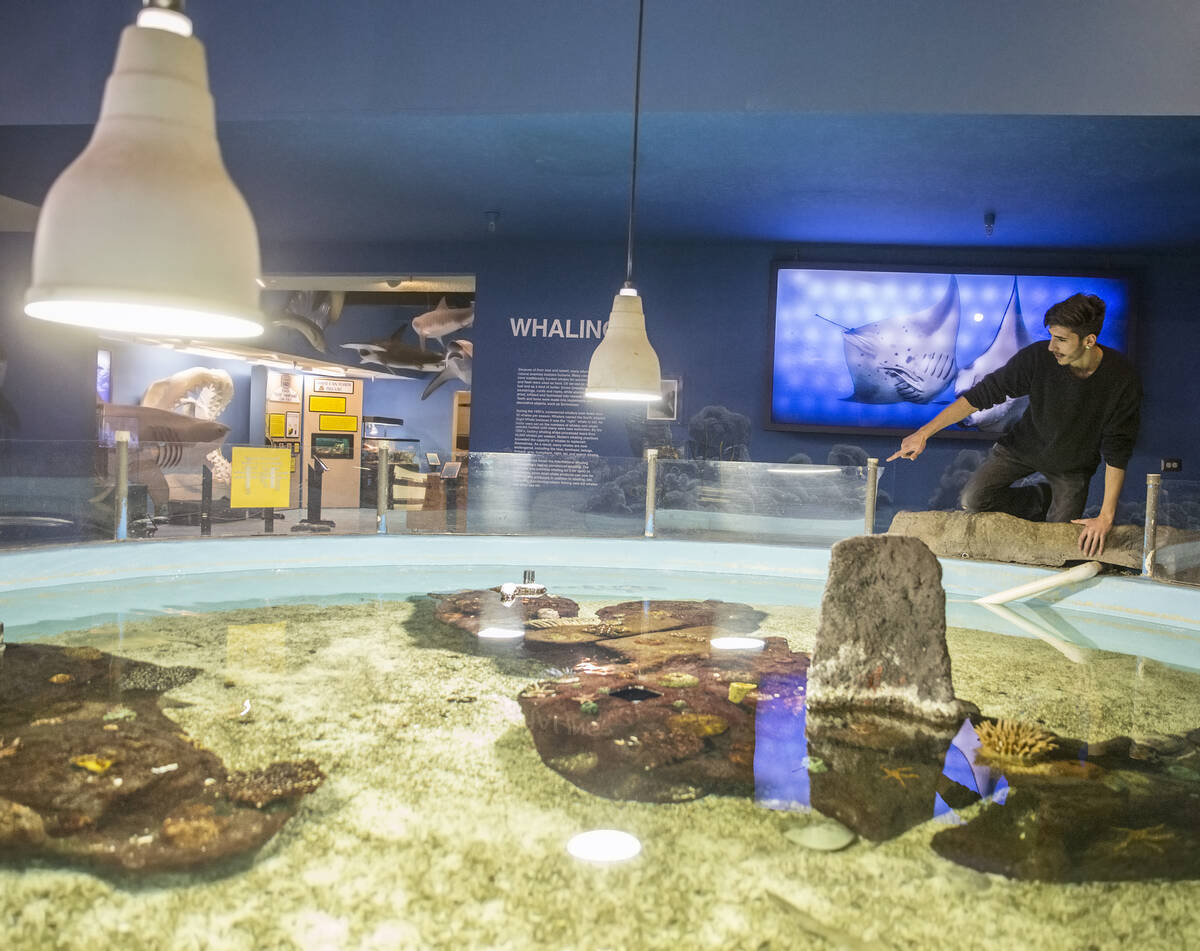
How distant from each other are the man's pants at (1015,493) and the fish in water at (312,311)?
6.63 meters

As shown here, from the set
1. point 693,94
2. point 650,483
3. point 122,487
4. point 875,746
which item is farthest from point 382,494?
point 875,746

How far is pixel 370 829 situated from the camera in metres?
1.77

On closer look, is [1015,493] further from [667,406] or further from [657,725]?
[657,725]

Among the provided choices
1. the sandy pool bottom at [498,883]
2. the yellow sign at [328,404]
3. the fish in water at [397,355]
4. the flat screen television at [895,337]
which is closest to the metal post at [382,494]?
the sandy pool bottom at [498,883]

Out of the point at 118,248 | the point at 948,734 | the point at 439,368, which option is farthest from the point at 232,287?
the point at 439,368

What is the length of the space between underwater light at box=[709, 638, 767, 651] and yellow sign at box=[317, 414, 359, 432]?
6582 mm

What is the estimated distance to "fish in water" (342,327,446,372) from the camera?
965cm

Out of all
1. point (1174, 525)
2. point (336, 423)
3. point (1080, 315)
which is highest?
point (1080, 315)

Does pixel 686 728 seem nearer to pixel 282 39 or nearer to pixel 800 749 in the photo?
pixel 800 749

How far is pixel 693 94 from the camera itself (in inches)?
185

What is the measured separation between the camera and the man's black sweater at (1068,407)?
4477 millimetres

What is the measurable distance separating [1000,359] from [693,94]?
4128mm

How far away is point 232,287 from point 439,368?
30.6 feet

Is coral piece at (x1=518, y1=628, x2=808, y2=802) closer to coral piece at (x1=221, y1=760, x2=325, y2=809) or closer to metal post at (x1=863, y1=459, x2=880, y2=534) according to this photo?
coral piece at (x1=221, y1=760, x2=325, y2=809)
